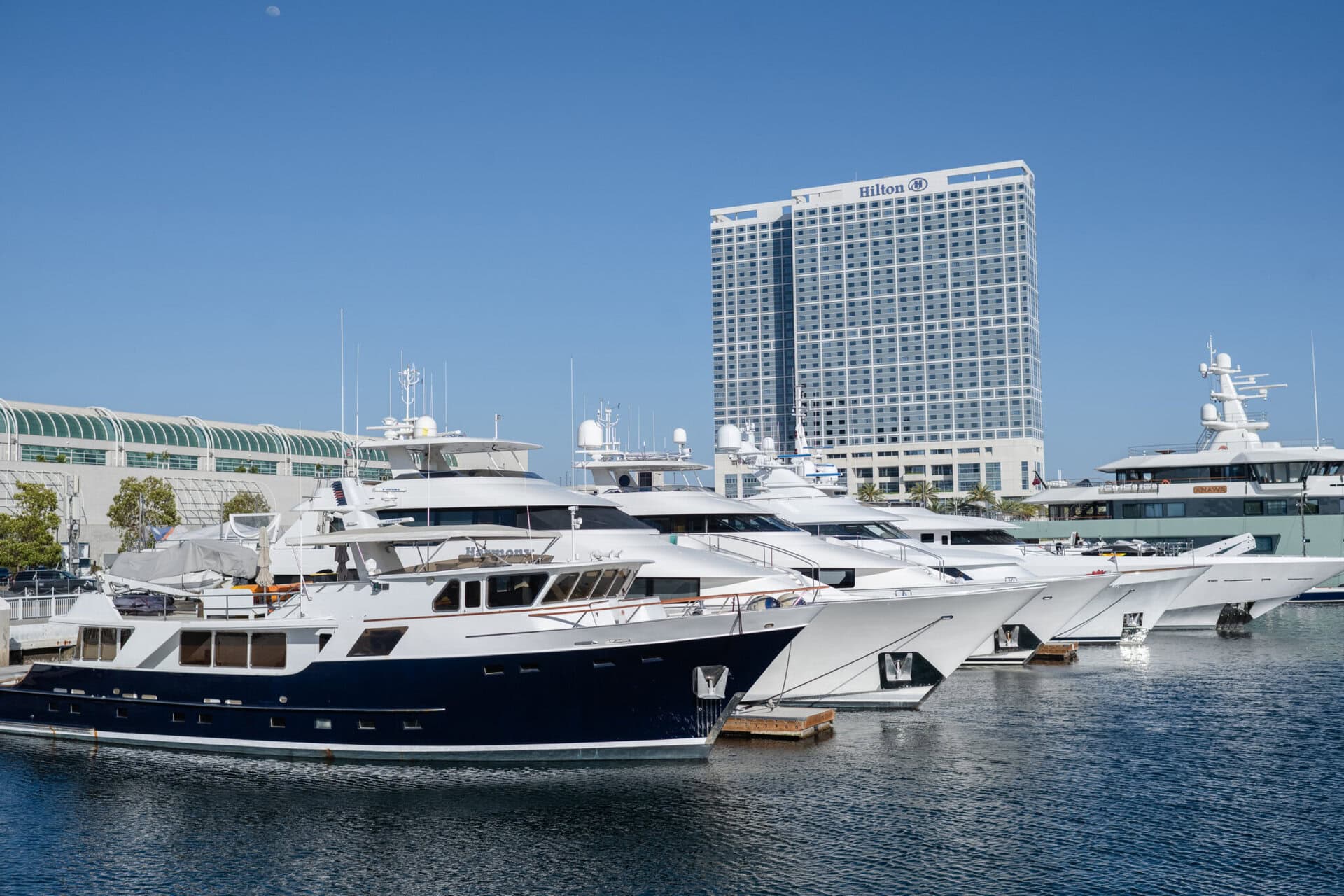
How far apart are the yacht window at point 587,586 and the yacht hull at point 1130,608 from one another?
78.0 feet

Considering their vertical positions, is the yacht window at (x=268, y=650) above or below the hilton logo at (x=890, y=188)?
below

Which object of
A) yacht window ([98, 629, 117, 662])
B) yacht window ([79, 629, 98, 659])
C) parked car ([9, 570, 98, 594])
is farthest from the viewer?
parked car ([9, 570, 98, 594])

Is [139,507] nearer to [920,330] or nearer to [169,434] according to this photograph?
[169,434]

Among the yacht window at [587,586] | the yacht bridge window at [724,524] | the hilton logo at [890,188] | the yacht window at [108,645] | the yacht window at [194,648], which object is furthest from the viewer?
the hilton logo at [890,188]

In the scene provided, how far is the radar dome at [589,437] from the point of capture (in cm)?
3806

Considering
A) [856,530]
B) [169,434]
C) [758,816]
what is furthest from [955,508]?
[758,816]

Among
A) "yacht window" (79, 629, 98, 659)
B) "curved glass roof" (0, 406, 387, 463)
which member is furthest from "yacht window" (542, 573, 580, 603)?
"curved glass roof" (0, 406, 387, 463)

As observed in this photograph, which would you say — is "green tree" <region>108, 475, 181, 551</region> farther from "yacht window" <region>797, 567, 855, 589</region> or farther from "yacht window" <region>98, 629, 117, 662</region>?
"yacht window" <region>797, 567, 855, 589</region>

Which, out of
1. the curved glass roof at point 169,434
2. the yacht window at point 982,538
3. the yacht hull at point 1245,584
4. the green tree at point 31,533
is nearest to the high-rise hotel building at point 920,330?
the curved glass roof at point 169,434

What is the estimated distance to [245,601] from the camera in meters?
24.6

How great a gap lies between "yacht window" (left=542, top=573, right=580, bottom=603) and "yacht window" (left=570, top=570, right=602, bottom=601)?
13 cm

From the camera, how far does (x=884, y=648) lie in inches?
1074

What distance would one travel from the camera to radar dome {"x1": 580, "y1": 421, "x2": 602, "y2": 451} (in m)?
38.1

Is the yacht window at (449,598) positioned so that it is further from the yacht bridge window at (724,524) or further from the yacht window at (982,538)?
the yacht window at (982,538)
